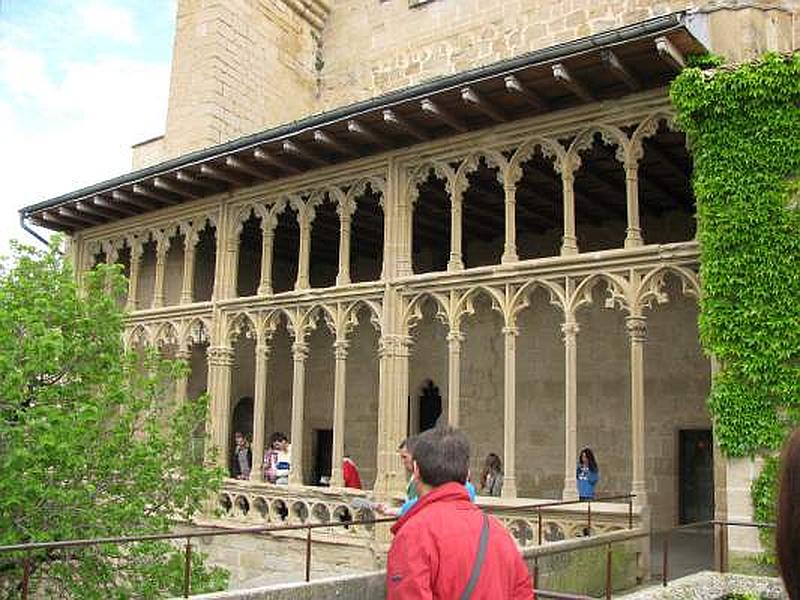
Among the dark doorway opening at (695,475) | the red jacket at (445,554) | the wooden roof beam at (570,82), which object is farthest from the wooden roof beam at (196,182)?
the red jacket at (445,554)

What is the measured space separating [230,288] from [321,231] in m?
3.62

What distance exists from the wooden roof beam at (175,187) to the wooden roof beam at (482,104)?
5801 mm

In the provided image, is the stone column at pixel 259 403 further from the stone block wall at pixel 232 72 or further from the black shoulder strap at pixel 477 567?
the black shoulder strap at pixel 477 567

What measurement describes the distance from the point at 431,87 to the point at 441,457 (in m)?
8.39

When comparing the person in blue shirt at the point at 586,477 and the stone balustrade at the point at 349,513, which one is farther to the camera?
the person in blue shirt at the point at 586,477

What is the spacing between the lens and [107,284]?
11953 mm

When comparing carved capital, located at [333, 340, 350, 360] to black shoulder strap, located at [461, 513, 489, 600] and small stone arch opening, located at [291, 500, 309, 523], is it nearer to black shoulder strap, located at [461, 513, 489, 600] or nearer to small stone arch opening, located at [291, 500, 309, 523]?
small stone arch opening, located at [291, 500, 309, 523]

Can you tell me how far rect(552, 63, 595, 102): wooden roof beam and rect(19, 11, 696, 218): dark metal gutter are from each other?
0.14 metres

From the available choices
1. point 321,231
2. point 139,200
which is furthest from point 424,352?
point 139,200

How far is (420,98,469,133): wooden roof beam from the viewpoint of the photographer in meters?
10.9

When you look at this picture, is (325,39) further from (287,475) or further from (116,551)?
(116,551)

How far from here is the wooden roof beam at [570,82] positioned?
9.72 m

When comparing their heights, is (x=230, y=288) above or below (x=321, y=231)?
below

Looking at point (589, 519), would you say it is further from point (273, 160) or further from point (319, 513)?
point (273, 160)
